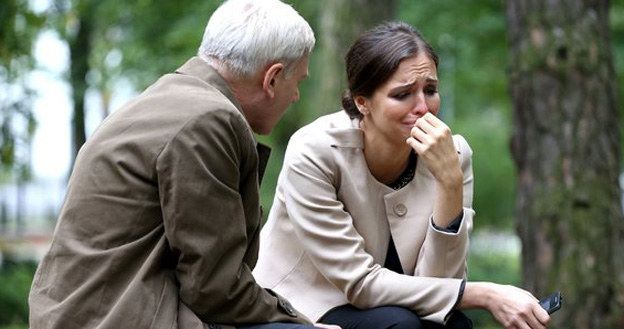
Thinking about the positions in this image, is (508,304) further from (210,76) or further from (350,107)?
(210,76)

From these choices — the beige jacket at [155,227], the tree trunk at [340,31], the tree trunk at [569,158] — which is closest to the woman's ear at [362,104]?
the beige jacket at [155,227]

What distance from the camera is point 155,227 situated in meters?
2.72

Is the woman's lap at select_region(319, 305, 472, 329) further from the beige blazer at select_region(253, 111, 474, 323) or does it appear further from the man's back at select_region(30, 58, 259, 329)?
the man's back at select_region(30, 58, 259, 329)

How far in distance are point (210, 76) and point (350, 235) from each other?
82 centimetres

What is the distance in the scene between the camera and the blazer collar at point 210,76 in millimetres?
2908

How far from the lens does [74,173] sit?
2.80 metres

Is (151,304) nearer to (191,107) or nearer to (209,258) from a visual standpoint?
(209,258)

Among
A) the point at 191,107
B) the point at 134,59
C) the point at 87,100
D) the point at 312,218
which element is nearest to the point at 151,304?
the point at 191,107

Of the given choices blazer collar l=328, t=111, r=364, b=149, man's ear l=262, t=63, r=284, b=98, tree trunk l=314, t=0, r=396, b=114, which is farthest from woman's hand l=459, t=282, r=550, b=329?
tree trunk l=314, t=0, r=396, b=114

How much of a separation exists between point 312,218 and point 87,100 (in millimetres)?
11783

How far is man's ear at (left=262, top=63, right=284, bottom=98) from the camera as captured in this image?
292cm

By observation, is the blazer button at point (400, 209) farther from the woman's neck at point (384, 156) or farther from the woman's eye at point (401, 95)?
the woman's eye at point (401, 95)

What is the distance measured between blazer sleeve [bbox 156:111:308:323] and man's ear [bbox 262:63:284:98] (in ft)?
0.77

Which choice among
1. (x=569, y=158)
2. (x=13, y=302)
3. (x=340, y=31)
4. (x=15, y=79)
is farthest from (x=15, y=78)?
(x=569, y=158)
